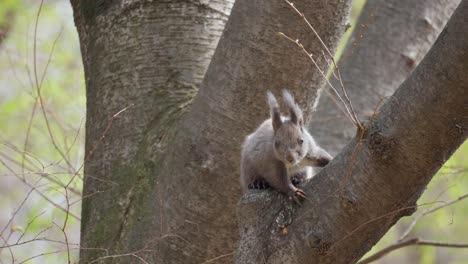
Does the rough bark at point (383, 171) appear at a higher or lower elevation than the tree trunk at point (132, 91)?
higher

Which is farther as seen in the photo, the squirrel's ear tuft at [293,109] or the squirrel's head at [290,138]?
the squirrel's head at [290,138]

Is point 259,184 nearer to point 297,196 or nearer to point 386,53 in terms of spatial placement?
point 297,196

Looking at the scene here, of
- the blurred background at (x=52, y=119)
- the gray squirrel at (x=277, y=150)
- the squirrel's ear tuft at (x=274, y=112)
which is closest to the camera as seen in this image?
the squirrel's ear tuft at (x=274, y=112)

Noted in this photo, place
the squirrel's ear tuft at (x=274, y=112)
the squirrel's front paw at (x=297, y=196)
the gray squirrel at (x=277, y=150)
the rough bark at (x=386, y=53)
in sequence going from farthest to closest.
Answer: the rough bark at (x=386, y=53), the gray squirrel at (x=277, y=150), the squirrel's ear tuft at (x=274, y=112), the squirrel's front paw at (x=297, y=196)

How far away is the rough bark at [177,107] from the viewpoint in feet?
9.86

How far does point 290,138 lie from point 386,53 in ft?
5.58

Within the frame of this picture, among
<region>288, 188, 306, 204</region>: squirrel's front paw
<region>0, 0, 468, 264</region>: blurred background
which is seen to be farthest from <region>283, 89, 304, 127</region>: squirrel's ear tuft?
<region>0, 0, 468, 264</region>: blurred background

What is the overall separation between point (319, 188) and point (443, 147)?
47cm

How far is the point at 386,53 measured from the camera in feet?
15.3

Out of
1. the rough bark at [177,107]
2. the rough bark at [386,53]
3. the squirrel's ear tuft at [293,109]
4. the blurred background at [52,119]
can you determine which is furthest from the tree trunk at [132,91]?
the blurred background at [52,119]

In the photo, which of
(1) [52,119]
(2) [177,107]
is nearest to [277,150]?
(2) [177,107]

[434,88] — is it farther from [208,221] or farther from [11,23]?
[11,23]

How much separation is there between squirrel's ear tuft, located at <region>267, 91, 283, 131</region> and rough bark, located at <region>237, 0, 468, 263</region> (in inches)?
25.2

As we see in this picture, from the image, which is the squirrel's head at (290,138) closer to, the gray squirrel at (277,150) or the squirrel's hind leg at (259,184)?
the gray squirrel at (277,150)
